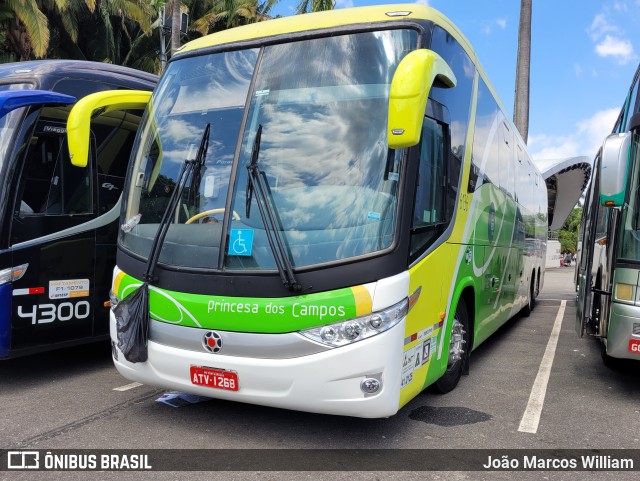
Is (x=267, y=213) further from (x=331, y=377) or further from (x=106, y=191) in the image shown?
(x=106, y=191)

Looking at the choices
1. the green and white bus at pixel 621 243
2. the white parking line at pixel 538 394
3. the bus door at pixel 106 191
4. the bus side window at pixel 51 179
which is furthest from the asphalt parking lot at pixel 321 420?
the bus side window at pixel 51 179

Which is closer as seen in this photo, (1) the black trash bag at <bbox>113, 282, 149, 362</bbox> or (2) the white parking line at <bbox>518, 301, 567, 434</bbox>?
(1) the black trash bag at <bbox>113, 282, 149, 362</bbox>

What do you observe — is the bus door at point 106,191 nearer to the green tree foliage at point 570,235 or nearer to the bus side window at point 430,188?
the bus side window at point 430,188

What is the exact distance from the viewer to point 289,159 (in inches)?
165

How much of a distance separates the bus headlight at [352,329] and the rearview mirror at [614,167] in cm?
255

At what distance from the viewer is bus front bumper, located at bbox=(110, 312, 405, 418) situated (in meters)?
3.77

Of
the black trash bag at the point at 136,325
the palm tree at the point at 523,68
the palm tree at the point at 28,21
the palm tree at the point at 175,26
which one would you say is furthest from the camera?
Answer: the palm tree at the point at 523,68

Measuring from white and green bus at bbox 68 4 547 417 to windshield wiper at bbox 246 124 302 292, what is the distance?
0.01 m

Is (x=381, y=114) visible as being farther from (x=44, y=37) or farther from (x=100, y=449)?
(x=44, y=37)

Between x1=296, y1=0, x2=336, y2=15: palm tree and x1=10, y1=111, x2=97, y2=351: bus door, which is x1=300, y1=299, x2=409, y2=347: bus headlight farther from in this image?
x1=296, y1=0, x2=336, y2=15: palm tree

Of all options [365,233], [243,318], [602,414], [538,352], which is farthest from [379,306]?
[538,352]

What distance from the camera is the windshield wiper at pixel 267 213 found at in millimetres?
3859

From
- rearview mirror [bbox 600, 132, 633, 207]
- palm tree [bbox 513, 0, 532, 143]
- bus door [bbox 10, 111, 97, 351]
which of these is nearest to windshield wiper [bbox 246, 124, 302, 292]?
bus door [bbox 10, 111, 97, 351]

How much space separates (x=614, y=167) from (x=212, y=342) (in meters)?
3.67
